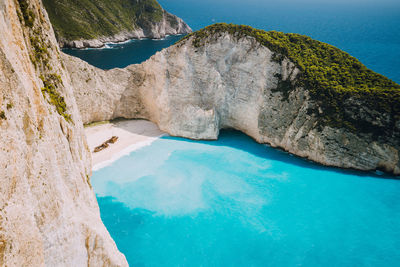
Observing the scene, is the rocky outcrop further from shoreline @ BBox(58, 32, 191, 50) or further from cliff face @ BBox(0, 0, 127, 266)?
cliff face @ BBox(0, 0, 127, 266)

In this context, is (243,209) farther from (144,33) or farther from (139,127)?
A: (144,33)

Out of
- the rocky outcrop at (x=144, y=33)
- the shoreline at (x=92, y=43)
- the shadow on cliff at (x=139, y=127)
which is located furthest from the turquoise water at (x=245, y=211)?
the rocky outcrop at (x=144, y=33)

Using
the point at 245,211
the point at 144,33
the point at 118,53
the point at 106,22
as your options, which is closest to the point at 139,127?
the point at 245,211

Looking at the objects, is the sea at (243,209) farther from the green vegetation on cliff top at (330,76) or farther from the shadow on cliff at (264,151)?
the green vegetation on cliff top at (330,76)

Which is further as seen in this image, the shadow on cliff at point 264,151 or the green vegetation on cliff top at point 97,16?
the green vegetation on cliff top at point 97,16

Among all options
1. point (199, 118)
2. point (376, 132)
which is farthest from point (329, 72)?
point (199, 118)
